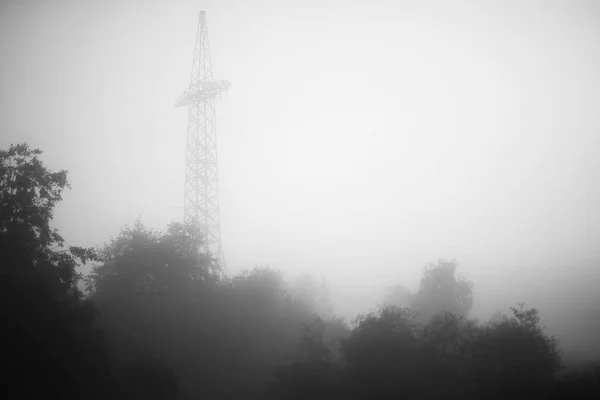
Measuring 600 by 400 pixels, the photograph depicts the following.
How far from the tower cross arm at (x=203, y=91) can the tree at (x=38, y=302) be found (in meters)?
29.2

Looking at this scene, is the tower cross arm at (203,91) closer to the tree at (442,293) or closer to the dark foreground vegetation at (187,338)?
the dark foreground vegetation at (187,338)

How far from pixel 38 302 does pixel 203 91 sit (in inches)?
1495

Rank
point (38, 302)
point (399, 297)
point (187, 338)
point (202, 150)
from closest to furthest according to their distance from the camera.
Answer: point (38, 302)
point (187, 338)
point (202, 150)
point (399, 297)

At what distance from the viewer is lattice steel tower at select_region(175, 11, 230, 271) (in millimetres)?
46625

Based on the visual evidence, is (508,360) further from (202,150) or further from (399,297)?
(202,150)

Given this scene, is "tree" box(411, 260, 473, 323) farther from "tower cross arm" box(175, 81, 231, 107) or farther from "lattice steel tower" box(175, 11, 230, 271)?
"tower cross arm" box(175, 81, 231, 107)

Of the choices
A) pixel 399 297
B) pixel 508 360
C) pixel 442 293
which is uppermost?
pixel 399 297

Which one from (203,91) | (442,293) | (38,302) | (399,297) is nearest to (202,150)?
(203,91)

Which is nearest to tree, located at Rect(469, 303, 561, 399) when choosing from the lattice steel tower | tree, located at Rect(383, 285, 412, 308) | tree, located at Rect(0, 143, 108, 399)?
tree, located at Rect(0, 143, 108, 399)

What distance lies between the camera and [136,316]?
2853cm

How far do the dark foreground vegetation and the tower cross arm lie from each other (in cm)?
2269

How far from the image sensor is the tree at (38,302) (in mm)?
15852

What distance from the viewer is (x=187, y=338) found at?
29.7 m

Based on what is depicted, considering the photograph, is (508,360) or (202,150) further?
(202,150)
